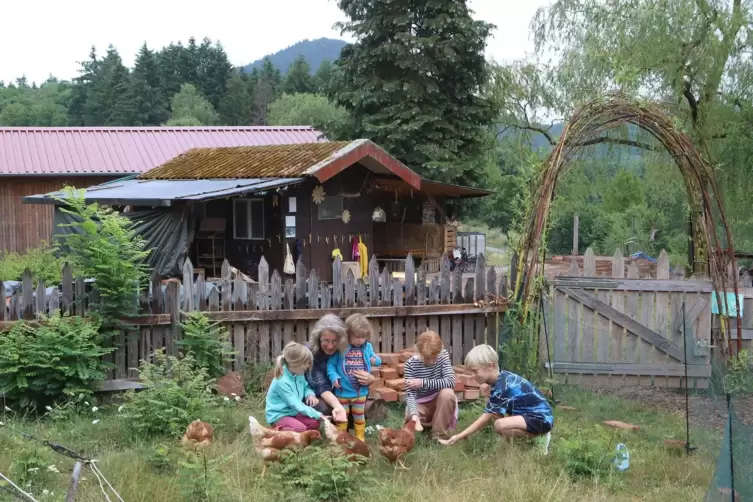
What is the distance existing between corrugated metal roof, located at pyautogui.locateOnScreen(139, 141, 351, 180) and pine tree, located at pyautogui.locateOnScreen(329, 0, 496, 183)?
5.56 meters

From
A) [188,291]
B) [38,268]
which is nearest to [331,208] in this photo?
[38,268]

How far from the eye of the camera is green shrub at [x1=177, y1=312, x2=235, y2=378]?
8.03 m

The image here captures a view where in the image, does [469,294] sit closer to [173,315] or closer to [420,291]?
[420,291]

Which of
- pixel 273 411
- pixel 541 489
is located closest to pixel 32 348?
pixel 273 411

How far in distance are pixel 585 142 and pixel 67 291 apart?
5.89 m

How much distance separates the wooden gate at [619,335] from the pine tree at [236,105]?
6076cm

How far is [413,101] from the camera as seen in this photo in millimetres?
22531

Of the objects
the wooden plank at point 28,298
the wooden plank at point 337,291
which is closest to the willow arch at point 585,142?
the wooden plank at point 337,291

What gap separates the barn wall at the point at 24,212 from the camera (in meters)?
25.4

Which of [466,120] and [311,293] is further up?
[466,120]

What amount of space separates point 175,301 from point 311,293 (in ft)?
4.82

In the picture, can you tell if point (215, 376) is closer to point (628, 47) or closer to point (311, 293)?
point (311, 293)

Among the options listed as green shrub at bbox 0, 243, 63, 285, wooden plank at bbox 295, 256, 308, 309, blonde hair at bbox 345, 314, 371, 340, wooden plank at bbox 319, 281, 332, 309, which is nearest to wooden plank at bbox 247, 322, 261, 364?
wooden plank at bbox 295, 256, 308, 309

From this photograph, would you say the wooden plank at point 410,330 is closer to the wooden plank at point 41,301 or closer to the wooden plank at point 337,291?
the wooden plank at point 337,291
